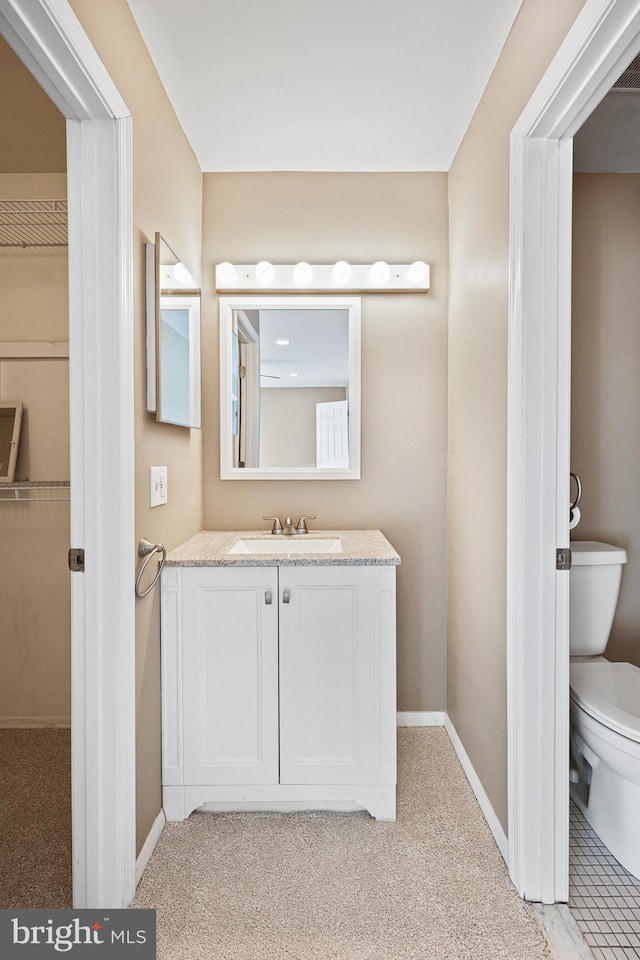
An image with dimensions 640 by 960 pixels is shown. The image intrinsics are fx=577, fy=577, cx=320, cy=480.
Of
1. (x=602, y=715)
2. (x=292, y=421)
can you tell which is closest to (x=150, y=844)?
(x=602, y=715)

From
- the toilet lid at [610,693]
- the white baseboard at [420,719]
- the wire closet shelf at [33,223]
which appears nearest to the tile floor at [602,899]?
the toilet lid at [610,693]

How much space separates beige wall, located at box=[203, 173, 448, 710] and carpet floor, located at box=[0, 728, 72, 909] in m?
1.15

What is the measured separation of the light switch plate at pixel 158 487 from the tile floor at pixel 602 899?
1.64 meters

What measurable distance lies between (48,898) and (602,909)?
4.84ft

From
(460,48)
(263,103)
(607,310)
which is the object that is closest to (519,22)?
(460,48)

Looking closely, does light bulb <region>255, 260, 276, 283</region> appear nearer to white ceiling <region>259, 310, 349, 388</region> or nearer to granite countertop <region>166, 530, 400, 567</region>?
white ceiling <region>259, 310, 349, 388</region>

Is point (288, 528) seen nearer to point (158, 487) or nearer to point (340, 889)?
point (158, 487)

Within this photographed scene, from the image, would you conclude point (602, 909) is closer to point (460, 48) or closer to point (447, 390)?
point (447, 390)

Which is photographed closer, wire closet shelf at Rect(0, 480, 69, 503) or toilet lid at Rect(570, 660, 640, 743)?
toilet lid at Rect(570, 660, 640, 743)

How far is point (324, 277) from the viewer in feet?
8.45

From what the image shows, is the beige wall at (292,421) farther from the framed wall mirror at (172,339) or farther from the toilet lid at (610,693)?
the toilet lid at (610,693)

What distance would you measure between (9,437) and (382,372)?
5.44 ft

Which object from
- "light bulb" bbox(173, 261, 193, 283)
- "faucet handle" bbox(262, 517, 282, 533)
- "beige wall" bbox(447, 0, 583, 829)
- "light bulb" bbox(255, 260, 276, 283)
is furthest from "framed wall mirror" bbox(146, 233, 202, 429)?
"beige wall" bbox(447, 0, 583, 829)

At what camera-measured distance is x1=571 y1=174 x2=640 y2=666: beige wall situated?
7.77 ft
